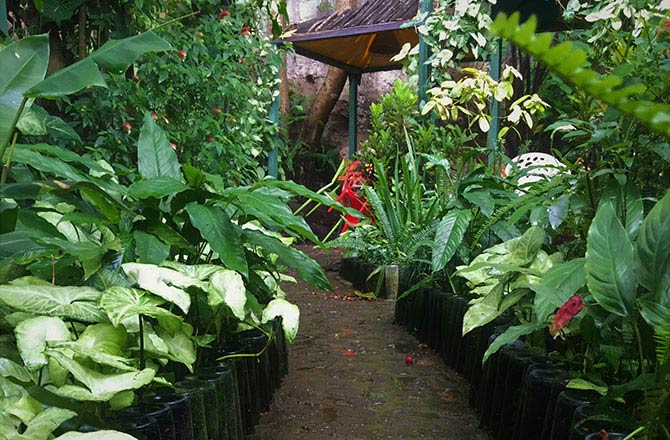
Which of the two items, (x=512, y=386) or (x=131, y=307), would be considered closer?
(x=131, y=307)

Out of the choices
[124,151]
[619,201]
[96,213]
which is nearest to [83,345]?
[96,213]

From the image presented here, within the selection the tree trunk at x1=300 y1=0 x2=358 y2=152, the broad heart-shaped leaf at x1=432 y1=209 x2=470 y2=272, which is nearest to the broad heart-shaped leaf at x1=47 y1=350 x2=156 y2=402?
the broad heart-shaped leaf at x1=432 y1=209 x2=470 y2=272

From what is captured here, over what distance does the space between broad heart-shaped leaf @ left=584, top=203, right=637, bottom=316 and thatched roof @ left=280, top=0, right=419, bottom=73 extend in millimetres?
4862

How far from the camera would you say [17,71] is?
1472 mm

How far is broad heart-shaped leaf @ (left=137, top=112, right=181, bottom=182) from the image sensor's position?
6.56 feet

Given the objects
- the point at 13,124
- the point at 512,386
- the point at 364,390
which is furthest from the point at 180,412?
the point at 364,390

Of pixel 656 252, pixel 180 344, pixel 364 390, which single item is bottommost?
pixel 364 390

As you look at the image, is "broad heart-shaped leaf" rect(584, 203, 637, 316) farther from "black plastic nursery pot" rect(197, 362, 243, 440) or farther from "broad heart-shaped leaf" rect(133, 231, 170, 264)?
"broad heart-shaped leaf" rect(133, 231, 170, 264)

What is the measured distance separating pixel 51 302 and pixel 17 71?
0.57 meters

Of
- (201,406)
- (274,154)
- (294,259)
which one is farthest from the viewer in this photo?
(274,154)

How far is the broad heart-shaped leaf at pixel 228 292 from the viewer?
1.49 metres

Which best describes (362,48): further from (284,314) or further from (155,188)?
(155,188)

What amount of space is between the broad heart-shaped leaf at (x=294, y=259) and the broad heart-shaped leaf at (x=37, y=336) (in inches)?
25.4

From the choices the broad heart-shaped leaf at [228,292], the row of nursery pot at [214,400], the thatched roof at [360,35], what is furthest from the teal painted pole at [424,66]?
the broad heart-shaped leaf at [228,292]
